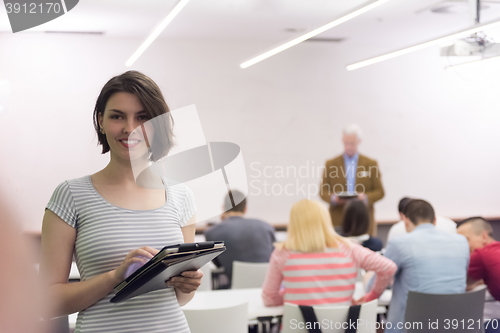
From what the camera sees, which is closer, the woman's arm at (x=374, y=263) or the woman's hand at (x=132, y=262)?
the woman's hand at (x=132, y=262)

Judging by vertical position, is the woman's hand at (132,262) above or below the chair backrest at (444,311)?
above

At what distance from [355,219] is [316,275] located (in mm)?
1199

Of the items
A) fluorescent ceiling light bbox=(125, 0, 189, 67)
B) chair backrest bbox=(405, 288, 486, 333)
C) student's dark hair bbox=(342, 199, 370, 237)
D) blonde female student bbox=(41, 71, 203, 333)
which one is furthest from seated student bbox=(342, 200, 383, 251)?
blonde female student bbox=(41, 71, 203, 333)

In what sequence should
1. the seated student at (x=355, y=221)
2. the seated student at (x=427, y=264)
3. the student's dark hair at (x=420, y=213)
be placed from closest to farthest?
the seated student at (x=427, y=264) → the student's dark hair at (x=420, y=213) → the seated student at (x=355, y=221)

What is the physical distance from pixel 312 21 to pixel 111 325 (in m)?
4.12

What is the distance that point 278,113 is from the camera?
5.62 metres

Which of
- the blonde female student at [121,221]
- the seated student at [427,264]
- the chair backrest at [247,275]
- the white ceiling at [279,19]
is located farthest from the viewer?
the white ceiling at [279,19]

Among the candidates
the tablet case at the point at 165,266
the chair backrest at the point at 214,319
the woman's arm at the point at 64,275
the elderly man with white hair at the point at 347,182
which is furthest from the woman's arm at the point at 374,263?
the woman's arm at the point at 64,275

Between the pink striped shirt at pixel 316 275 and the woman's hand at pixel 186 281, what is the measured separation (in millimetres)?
1320

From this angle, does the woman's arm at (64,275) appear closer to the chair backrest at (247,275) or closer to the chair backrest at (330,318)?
the chair backrest at (330,318)

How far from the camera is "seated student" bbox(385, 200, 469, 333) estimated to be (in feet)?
8.75

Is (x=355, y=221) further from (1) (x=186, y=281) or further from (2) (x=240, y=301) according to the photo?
(1) (x=186, y=281)

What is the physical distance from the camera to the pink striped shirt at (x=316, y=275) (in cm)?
250

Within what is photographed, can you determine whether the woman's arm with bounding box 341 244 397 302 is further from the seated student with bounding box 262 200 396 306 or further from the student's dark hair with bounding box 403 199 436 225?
the student's dark hair with bounding box 403 199 436 225
